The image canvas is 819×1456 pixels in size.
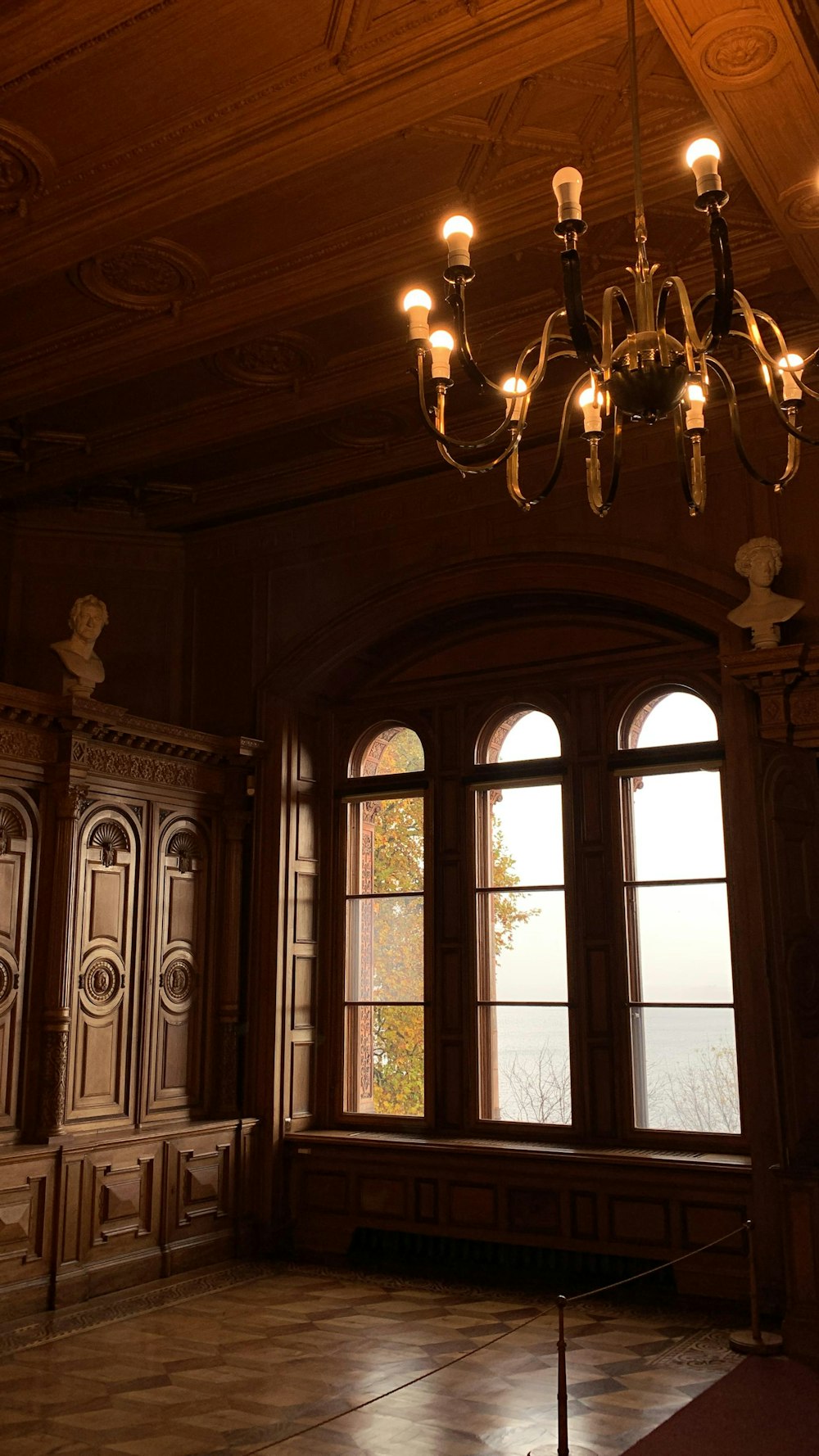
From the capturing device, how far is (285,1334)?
233 inches

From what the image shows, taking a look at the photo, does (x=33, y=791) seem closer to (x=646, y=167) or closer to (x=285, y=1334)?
(x=285, y=1334)

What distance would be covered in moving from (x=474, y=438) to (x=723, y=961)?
3508 millimetres

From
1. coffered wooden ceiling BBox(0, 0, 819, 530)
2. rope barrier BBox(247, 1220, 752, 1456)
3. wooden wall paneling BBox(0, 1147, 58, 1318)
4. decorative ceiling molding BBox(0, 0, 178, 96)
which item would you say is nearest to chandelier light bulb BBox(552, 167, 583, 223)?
coffered wooden ceiling BBox(0, 0, 819, 530)

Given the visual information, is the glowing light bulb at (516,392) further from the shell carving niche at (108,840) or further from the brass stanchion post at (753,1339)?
the shell carving niche at (108,840)

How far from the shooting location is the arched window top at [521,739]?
8.07 meters

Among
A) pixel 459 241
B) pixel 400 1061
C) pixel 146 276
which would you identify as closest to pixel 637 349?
pixel 459 241

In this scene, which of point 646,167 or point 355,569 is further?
point 355,569

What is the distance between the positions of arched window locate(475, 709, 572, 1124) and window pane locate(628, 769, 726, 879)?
0.53m

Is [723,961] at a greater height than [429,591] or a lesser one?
lesser

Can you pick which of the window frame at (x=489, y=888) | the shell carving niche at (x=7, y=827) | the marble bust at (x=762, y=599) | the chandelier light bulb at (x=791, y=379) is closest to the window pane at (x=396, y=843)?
the window frame at (x=489, y=888)

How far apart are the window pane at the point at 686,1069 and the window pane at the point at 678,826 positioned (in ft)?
2.74

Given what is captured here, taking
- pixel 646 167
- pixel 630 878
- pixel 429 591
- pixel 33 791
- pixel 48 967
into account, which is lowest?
pixel 48 967

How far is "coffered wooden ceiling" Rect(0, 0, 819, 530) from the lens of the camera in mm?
4215

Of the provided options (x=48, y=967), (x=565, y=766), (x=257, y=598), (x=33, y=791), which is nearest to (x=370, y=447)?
(x=257, y=598)
